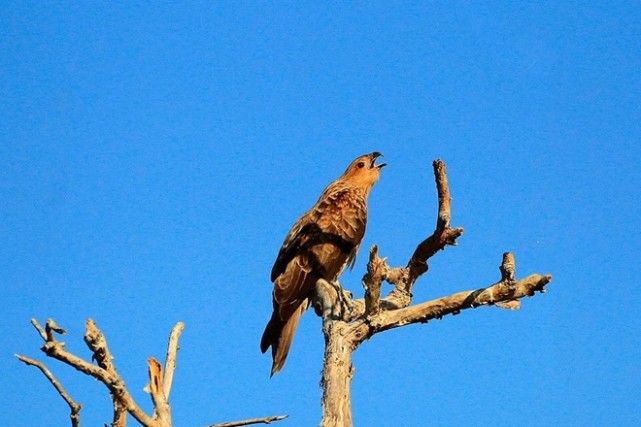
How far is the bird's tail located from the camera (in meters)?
7.19

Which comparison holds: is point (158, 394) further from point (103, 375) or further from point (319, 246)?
point (319, 246)

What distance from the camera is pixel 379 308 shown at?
5547 mm

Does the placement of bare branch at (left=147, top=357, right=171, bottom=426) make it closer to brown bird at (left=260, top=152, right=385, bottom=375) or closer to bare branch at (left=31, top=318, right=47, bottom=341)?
bare branch at (left=31, top=318, right=47, bottom=341)

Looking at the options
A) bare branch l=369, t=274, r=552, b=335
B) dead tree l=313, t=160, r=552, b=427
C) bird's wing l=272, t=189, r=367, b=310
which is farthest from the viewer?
bird's wing l=272, t=189, r=367, b=310

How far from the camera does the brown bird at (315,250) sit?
7.40 metres

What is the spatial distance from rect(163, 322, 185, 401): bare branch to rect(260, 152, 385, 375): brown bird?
2.14 m

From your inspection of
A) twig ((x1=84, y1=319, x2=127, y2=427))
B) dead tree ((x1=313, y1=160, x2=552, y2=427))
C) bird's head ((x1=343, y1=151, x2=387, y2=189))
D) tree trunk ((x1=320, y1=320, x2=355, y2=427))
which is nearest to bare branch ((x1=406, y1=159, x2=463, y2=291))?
dead tree ((x1=313, y1=160, x2=552, y2=427))

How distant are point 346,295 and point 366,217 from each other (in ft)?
7.54

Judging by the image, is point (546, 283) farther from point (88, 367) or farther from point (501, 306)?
point (88, 367)

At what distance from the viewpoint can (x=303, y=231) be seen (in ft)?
28.0

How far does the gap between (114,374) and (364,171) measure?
595 centimetres

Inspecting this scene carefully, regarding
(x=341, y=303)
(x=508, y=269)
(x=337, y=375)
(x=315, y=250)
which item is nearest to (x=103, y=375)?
(x=337, y=375)

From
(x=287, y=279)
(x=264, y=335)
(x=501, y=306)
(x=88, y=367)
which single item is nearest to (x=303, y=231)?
(x=287, y=279)

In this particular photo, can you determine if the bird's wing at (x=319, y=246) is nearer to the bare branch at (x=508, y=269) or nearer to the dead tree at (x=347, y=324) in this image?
the dead tree at (x=347, y=324)
